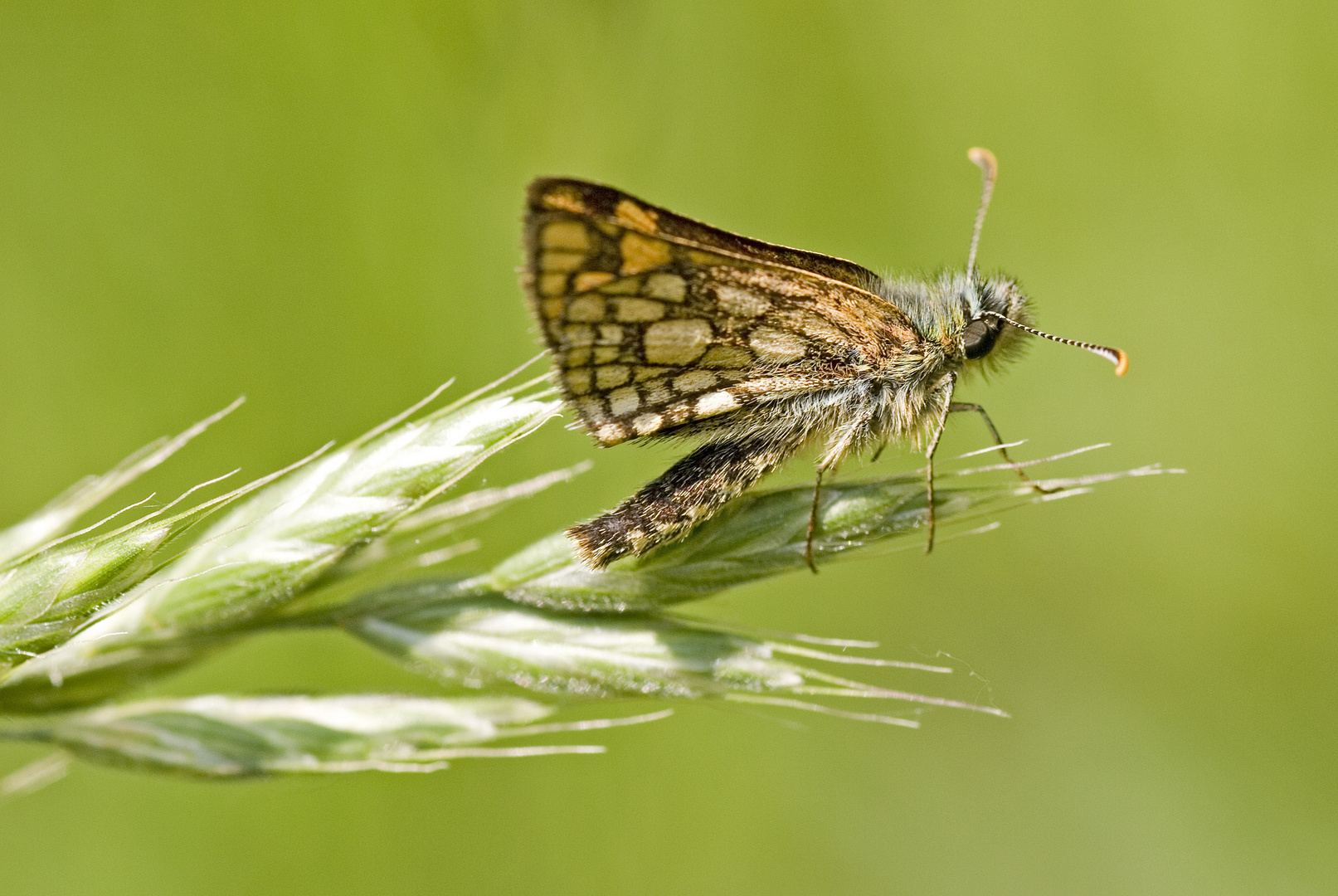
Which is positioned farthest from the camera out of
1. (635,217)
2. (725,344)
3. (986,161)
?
(986,161)

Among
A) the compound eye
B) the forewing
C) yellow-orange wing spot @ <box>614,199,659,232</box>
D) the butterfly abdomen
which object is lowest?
the butterfly abdomen

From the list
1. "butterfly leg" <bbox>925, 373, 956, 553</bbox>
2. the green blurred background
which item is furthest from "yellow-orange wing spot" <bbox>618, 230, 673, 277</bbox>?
the green blurred background

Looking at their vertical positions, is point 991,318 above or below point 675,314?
below

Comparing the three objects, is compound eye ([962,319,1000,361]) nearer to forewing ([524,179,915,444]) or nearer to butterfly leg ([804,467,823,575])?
forewing ([524,179,915,444])

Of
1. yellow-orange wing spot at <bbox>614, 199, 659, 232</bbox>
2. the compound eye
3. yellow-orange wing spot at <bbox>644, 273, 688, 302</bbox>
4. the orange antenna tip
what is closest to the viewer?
yellow-orange wing spot at <bbox>614, 199, 659, 232</bbox>

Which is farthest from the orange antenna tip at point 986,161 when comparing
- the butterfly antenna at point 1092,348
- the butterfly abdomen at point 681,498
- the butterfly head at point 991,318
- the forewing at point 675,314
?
the butterfly abdomen at point 681,498

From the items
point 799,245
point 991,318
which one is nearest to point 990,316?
point 991,318

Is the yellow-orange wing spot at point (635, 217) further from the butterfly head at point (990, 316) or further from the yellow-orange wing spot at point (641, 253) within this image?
the butterfly head at point (990, 316)

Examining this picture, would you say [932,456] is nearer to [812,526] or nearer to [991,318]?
[812,526]
